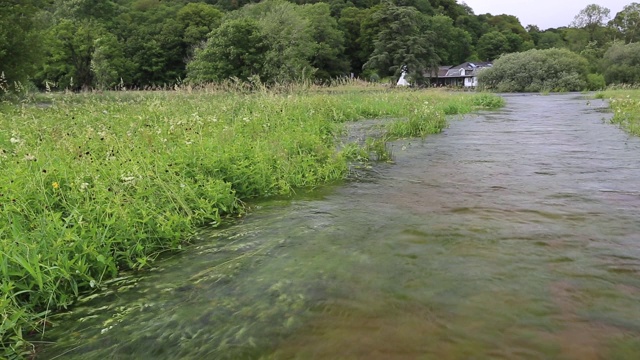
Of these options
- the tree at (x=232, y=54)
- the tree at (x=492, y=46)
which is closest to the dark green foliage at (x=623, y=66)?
the tree at (x=232, y=54)

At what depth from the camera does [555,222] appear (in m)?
4.79

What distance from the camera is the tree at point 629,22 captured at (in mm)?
103500

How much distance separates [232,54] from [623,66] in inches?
2061

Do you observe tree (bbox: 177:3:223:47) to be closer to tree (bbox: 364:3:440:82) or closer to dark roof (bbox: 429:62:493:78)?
tree (bbox: 364:3:440:82)

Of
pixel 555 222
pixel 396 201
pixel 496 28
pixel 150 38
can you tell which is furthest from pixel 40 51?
pixel 496 28

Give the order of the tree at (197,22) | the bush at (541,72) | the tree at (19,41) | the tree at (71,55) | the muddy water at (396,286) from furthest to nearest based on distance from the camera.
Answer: the tree at (197,22) → the tree at (71,55) → the bush at (541,72) → the tree at (19,41) → the muddy water at (396,286)

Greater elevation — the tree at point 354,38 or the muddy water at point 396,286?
the tree at point 354,38

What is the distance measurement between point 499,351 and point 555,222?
2781 millimetres

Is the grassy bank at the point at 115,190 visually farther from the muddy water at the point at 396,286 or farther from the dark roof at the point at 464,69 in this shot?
the dark roof at the point at 464,69

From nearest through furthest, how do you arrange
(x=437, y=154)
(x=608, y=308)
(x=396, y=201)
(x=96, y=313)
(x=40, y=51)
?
(x=608, y=308), (x=96, y=313), (x=396, y=201), (x=437, y=154), (x=40, y=51)

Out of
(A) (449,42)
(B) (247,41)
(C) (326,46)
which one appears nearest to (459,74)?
(A) (449,42)

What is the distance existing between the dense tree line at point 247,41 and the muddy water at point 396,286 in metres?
24.2

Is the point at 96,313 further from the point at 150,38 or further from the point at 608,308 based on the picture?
the point at 150,38

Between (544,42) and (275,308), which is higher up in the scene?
(544,42)
